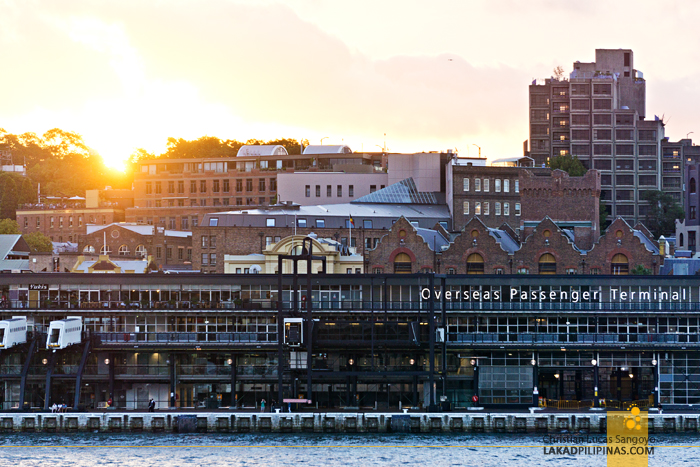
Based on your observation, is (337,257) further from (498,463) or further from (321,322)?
(498,463)

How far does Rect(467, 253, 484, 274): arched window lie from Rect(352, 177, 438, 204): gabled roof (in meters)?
28.8

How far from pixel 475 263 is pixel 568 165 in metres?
64.4

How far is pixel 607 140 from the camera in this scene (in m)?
178

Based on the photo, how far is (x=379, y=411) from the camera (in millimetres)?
82250

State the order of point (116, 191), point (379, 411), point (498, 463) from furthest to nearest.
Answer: point (116, 191)
point (379, 411)
point (498, 463)

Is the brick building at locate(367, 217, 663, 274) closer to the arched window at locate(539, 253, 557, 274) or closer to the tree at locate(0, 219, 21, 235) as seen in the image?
the arched window at locate(539, 253, 557, 274)

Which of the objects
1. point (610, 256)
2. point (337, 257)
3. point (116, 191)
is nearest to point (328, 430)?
point (337, 257)

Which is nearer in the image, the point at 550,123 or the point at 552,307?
the point at 552,307

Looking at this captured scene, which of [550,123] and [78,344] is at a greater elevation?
[550,123]

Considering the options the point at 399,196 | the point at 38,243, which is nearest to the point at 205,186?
the point at 38,243

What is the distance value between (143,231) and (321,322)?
197 ft

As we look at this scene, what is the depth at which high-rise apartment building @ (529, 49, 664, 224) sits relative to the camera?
17700 centimetres

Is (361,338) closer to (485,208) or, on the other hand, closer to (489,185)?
(485,208)

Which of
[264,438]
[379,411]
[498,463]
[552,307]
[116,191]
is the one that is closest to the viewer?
[498,463]
